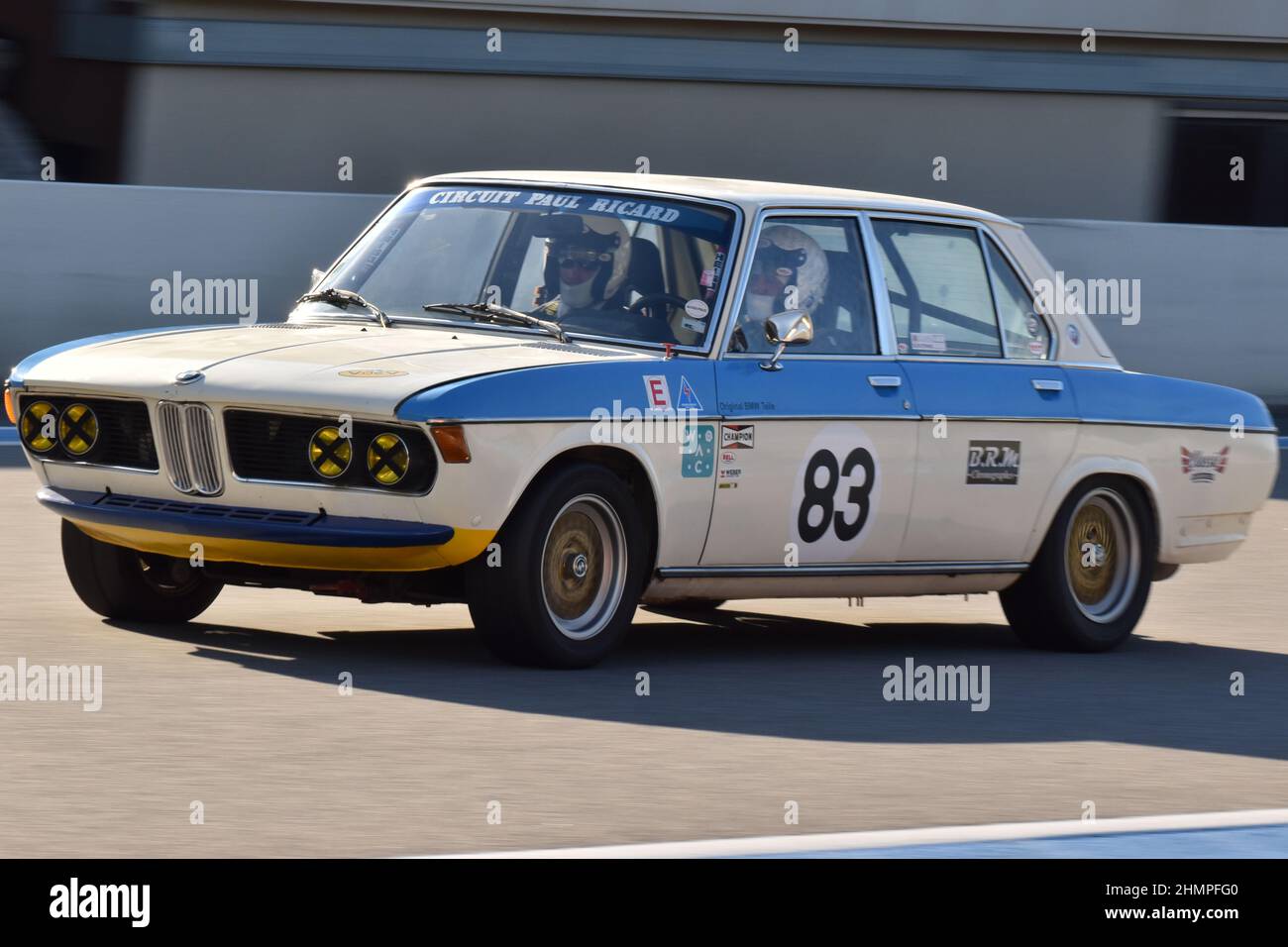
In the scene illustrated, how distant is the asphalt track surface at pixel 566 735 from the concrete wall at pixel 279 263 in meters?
7.13

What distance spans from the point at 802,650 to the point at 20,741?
3519mm

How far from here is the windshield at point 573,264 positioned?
28.6 feet

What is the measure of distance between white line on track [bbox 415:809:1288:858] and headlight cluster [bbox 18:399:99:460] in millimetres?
3224

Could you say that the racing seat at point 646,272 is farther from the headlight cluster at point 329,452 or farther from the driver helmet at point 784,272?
the headlight cluster at point 329,452

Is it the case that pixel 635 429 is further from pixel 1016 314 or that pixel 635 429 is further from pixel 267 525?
pixel 1016 314

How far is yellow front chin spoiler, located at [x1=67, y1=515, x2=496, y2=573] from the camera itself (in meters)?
7.75

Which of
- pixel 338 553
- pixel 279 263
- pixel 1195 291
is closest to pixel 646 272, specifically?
pixel 338 553

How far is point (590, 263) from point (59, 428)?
1902 millimetres

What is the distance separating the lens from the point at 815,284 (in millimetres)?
9148

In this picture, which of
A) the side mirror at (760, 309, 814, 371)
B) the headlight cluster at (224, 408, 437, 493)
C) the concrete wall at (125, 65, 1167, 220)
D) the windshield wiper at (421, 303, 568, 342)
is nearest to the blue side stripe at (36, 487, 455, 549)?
the headlight cluster at (224, 408, 437, 493)

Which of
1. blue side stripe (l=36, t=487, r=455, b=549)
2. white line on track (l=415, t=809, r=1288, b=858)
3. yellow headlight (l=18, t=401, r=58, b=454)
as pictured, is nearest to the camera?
white line on track (l=415, t=809, r=1288, b=858)

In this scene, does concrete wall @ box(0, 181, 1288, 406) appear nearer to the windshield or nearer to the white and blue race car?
the white and blue race car
